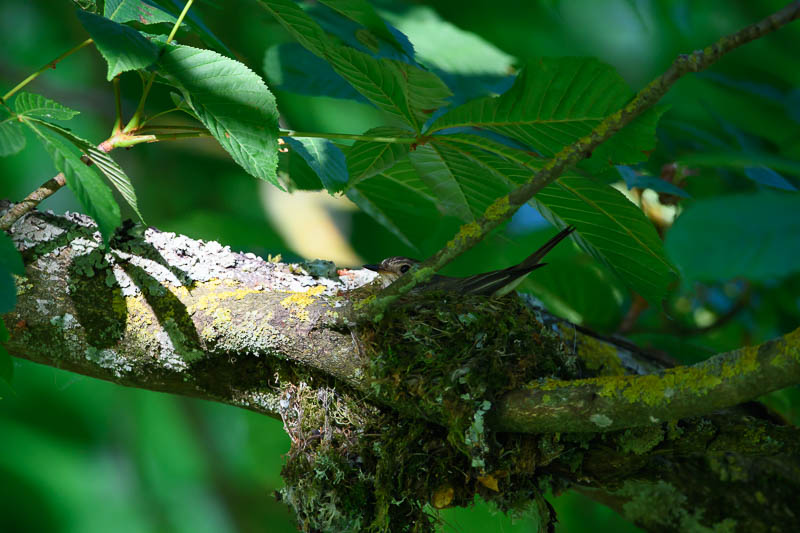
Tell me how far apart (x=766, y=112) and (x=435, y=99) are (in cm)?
304

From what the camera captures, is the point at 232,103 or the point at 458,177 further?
the point at 458,177

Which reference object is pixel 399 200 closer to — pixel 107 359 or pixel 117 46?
pixel 107 359

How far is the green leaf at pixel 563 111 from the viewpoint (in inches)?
64.3

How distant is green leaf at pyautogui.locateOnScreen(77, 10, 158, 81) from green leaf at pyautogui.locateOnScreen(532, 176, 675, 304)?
1.10 metres

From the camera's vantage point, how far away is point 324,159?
→ 6.43ft

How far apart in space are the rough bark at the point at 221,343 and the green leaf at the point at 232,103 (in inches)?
24.6

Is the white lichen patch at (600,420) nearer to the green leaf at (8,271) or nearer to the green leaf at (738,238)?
the green leaf at (738,238)

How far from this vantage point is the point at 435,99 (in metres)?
1.75

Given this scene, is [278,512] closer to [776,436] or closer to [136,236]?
[136,236]

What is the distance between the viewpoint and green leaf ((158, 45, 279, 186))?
157 centimetres

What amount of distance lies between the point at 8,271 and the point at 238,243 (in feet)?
8.78

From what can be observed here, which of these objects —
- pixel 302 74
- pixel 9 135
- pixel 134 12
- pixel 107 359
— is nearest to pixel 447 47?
pixel 302 74

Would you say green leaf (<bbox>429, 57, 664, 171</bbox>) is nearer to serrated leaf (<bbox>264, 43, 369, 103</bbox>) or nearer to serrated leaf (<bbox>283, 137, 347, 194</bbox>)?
serrated leaf (<bbox>283, 137, 347, 194</bbox>)

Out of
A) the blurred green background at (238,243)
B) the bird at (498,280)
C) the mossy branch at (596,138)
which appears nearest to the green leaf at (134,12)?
the mossy branch at (596,138)
